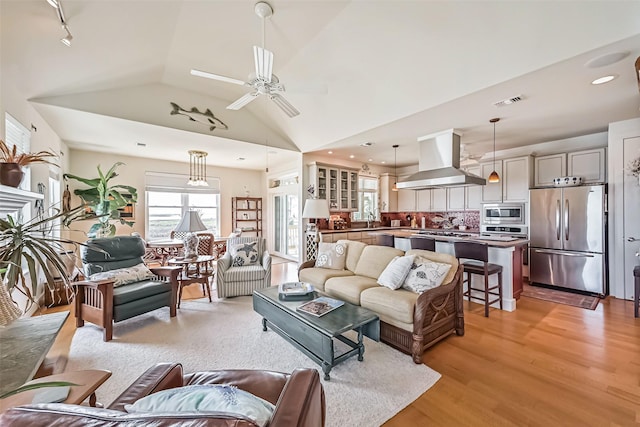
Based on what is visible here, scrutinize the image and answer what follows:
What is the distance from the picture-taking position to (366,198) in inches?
306

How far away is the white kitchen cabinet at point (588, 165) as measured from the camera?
454 cm

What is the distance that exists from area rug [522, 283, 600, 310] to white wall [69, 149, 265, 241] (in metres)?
7.16

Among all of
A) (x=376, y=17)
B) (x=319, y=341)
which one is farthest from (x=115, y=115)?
(x=319, y=341)

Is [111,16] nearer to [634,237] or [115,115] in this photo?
[115,115]

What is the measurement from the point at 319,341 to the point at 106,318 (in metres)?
2.35

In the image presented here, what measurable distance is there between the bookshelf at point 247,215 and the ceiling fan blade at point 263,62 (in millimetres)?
5643

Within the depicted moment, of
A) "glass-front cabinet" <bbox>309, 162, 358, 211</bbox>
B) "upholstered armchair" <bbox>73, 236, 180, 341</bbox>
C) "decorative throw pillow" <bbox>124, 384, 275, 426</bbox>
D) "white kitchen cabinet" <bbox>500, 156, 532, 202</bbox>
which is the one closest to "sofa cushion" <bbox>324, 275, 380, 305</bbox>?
"upholstered armchair" <bbox>73, 236, 180, 341</bbox>

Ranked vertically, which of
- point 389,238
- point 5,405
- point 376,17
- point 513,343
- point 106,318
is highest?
point 376,17

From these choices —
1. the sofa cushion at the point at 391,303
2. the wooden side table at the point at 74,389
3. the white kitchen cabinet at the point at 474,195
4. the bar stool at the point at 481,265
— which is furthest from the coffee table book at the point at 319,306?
the white kitchen cabinet at the point at 474,195

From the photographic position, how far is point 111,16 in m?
2.51

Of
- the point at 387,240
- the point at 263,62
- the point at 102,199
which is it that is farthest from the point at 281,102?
the point at 102,199

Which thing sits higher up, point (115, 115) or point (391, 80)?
point (391, 80)

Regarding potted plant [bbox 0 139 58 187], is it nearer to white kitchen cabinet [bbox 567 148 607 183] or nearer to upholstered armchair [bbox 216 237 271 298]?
upholstered armchair [bbox 216 237 271 298]

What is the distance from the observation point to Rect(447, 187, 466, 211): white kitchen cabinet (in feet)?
21.2
